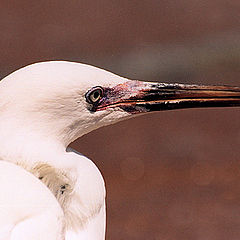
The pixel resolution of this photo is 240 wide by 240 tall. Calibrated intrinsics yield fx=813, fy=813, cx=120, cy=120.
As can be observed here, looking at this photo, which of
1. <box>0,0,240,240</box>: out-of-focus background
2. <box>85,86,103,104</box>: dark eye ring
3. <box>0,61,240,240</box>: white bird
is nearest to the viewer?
<box>0,61,240,240</box>: white bird

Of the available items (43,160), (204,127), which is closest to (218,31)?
(204,127)

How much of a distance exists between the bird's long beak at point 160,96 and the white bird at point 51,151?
0.02 m

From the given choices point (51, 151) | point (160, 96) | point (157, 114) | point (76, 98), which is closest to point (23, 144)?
point (51, 151)

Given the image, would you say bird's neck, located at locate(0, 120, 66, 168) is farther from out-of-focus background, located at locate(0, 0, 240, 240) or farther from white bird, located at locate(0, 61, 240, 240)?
out-of-focus background, located at locate(0, 0, 240, 240)

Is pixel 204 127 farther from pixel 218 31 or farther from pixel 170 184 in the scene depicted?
pixel 218 31

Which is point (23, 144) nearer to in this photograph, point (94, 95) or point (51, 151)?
point (51, 151)

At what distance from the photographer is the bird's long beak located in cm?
229

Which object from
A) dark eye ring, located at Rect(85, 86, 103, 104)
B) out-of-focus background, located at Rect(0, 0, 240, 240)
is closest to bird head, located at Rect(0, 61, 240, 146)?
dark eye ring, located at Rect(85, 86, 103, 104)

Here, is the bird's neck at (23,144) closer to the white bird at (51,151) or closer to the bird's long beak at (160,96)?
the white bird at (51,151)

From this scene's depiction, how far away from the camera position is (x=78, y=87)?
212 cm

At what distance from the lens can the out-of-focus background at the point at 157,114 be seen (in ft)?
15.7

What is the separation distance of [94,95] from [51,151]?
0.66 ft

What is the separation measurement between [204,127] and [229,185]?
2.40ft

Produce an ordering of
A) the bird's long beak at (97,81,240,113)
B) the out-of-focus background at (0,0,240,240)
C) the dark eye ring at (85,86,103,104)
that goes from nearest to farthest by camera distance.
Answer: the dark eye ring at (85,86,103,104), the bird's long beak at (97,81,240,113), the out-of-focus background at (0,0,240,240)
